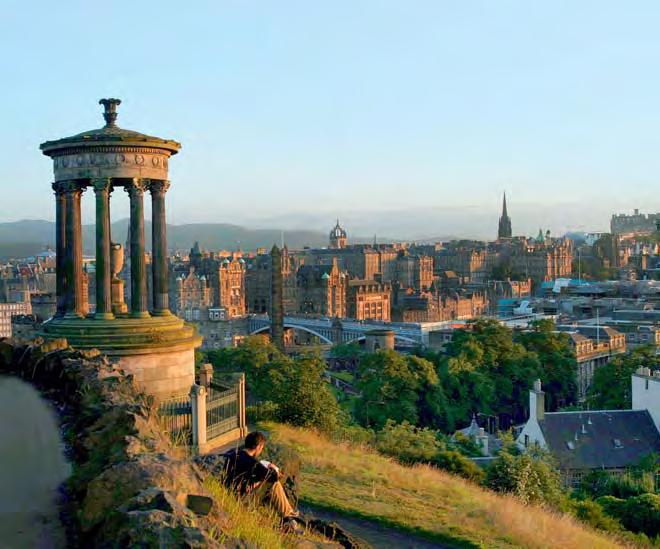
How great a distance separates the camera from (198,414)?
13.8 meters

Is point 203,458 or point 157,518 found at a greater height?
point 157,518

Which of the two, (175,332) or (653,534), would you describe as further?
(653,534)

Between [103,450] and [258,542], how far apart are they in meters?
1.58

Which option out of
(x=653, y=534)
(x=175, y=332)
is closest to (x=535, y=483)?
(x=653, y=534)

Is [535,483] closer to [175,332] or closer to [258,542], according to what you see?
[175,332]

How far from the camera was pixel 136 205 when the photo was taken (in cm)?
1514

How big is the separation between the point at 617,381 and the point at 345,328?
154 ft

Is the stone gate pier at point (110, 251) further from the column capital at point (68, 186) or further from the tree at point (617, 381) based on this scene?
the tree at point (617, 381)

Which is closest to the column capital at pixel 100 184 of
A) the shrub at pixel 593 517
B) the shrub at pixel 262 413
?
the shrub at pixel 262 413

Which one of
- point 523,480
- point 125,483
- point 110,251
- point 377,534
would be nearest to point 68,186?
point 110,251

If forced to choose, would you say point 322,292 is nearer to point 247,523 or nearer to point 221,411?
point 221,411

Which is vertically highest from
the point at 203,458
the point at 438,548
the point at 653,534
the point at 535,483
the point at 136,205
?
the point at 136,205

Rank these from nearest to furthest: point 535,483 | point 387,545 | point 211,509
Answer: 1. point 211,509
2. point 387,545
3. point 535,483

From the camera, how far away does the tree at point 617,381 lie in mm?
45531
